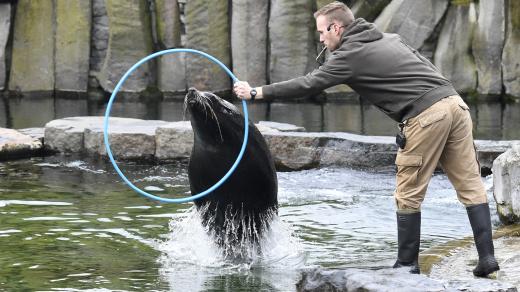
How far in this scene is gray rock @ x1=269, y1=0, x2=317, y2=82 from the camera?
56.2 ft

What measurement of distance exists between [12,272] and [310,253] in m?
1.99

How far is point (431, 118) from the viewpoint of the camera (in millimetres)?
5547

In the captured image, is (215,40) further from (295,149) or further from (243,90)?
(243,90)

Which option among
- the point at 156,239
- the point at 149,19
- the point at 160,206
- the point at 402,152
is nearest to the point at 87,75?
the point at 149,19

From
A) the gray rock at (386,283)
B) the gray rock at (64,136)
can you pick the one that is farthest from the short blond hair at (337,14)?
the gray rock at (64,136)

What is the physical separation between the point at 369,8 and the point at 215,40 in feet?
9.06

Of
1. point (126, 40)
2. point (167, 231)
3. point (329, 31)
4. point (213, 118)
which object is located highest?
point (126, 40)

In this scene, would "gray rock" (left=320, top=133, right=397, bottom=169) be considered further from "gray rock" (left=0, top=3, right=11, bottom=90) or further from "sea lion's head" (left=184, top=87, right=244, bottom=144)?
"gray rock" (left=0, top=3, right=11, bottom=90)

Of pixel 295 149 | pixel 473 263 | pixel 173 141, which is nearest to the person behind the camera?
pixel 473 263

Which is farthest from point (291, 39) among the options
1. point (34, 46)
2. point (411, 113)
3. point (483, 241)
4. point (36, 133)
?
point (483, 241)

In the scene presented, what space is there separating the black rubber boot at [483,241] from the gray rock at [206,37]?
481 inches

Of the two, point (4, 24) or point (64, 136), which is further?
point (4, 24)

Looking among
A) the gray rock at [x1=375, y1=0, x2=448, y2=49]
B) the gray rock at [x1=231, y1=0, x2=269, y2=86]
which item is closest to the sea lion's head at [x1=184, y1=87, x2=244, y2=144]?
the gray rock at [x1=375, y1=0, x2=448, y2=49]

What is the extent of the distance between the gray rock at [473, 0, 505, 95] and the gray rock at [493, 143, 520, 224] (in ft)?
30.9
